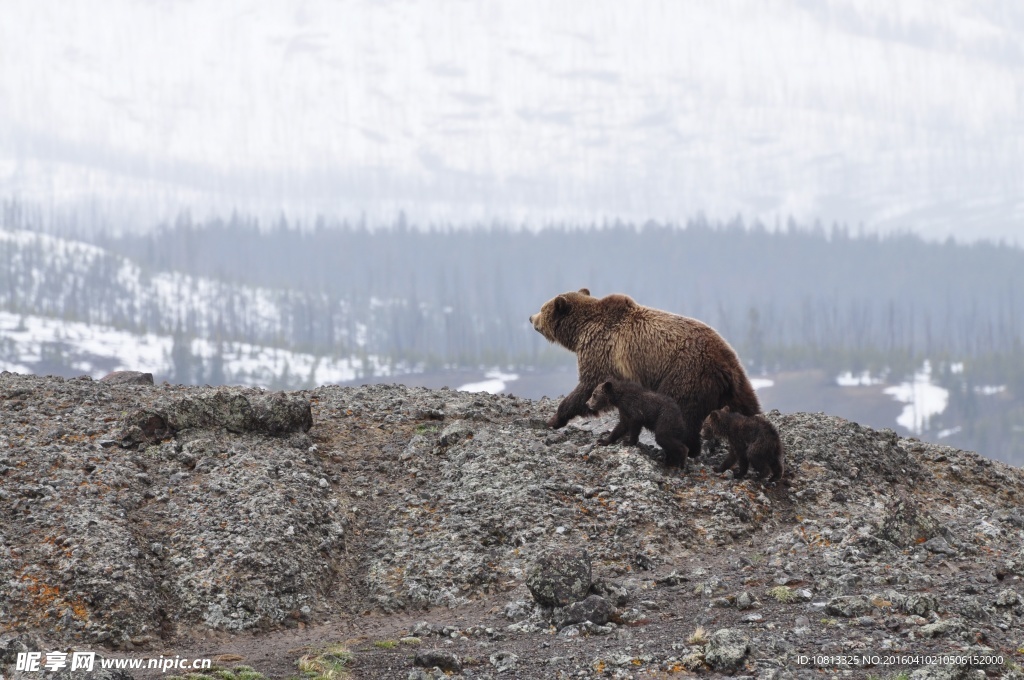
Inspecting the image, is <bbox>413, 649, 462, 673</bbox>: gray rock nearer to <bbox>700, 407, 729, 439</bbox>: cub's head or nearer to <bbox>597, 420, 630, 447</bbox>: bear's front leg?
<bbox>597, 420, 630, 447</bbox>: bear's front leg

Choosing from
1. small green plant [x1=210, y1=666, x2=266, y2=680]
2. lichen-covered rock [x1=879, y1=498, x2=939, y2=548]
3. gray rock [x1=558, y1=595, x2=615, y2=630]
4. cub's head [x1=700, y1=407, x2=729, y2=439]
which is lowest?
small green plant [x1=210, y1=666, x2=266, y2=680]

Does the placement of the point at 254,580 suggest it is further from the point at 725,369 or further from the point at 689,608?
the point at 725,369

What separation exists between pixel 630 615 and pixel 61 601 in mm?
6380

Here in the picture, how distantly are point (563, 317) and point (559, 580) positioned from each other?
23.2ft

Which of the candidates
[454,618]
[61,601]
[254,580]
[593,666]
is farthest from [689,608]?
[61,601]

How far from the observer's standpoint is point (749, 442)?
48.1 feet

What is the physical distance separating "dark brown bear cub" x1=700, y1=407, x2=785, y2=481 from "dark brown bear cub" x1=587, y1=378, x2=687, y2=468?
1.92 ft

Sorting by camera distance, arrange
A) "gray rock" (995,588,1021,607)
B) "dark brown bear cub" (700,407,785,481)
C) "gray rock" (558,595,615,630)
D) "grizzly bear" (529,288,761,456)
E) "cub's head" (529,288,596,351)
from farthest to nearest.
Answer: "cub's head" (529,288,596,351)
"grizzly bear" (529,288,761,456)
"dark brown bear cub" (700,407,785,481)
"gray rock" (558,595,615,630)
"gray rock" (995,588,1021,607)

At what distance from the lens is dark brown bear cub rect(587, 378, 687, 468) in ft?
48.5

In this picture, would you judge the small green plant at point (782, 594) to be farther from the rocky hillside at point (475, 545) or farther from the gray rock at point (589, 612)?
the gray rock at point (589, 612)

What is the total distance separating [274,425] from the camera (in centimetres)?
1565

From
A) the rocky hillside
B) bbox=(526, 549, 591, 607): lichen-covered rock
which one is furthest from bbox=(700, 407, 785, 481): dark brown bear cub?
bbox=(526, 549, 591, 607): lichen-covered rock

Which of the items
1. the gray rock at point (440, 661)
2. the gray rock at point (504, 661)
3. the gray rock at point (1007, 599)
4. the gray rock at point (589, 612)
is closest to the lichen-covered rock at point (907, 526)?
the gray rock at point (1007, 599)

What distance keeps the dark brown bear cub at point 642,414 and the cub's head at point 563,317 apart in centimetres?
213
